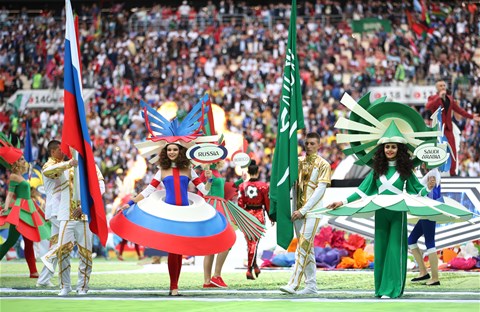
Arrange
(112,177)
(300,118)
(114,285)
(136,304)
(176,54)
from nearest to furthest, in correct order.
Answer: (136,304) < (300,118) < (114,285) < (112,177) < (176,54)

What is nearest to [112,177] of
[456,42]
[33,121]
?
[33,121]

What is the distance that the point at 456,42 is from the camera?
3531 cm

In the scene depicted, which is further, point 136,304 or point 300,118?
point 300,118

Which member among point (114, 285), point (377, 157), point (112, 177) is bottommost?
point (112, 177)

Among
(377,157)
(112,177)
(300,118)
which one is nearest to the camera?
(377,157)

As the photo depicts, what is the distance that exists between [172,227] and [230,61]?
25.8 m

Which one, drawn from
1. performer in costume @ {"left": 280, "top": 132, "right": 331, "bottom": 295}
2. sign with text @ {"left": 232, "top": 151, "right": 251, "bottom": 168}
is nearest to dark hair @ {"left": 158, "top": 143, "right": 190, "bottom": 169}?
performer in costume @ {"left": 280, "top": 132, "right": 331, "bottom": 295}

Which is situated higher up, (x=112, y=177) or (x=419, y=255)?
(x=419, y=255)

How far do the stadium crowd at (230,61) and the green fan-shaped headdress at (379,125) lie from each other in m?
18.4

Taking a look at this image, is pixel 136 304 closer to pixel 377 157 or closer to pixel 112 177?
pixel 377 157

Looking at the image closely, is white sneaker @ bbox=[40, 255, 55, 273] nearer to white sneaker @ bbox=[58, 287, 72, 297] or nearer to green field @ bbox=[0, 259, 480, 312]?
green field @ bbox=[0, 259, 480, 312]

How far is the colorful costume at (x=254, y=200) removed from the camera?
14.9 metres

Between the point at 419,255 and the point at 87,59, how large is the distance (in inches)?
1029

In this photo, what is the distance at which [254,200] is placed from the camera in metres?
15.0
